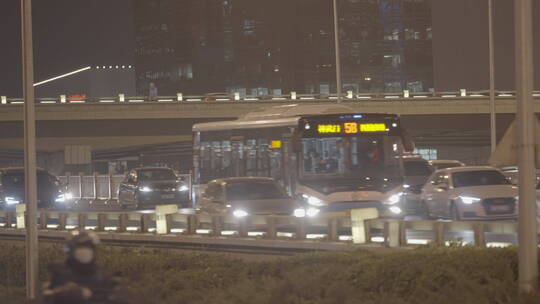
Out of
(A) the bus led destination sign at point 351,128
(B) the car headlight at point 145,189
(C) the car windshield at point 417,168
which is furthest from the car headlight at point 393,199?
(B) the car headlight at point 145,189

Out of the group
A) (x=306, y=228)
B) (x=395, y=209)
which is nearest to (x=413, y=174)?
(x=395, y=209)

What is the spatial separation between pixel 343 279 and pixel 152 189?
2905 centimetres

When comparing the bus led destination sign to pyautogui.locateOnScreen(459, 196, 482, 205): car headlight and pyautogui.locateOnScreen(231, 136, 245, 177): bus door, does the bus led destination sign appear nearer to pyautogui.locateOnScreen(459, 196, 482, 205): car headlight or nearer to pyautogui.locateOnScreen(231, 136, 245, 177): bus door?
pyautogui.locateOnScreen(459, 196, 482, 205): car headlight

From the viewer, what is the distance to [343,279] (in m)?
14.6

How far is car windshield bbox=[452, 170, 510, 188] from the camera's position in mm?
29031

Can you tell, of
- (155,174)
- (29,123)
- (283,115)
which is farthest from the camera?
(155,174)

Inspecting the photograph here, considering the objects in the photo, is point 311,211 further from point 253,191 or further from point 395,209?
point 395,209

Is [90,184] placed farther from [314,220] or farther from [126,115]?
[314,220]

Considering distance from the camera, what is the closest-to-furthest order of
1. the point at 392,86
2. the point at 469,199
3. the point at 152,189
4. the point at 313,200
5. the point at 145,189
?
the point at 313,200 → the point at 469,199 → the point at 145,189 → the point at 152,189 → the point at 392,86

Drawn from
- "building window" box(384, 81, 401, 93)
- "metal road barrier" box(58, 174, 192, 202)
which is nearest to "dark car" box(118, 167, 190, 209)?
"metal road barrier" box(58, 174, 192, 202)

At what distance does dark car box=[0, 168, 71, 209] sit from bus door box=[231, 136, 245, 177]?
1275 centimetres

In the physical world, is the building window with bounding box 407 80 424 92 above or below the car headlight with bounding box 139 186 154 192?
above

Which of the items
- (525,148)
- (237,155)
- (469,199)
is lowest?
(469,199)

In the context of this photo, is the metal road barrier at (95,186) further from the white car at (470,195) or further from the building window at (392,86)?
the building window at (392,86)
